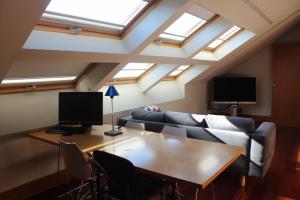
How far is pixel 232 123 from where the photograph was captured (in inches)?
125

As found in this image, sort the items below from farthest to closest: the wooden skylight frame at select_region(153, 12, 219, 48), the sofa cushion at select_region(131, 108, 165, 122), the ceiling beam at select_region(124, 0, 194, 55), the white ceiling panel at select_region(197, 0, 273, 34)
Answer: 1. the wooden skylight frame at select_region(153, 12, 219, 48)
2. the sofa cushion at select_region(131, 108, 165, 122)
3. the white ceiling panel at select_region(197, 0, 273, 34)
4. the ceiling beam at select_region(124, 0, 194, 55)

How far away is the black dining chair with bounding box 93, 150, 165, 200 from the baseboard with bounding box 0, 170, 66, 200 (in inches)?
55.9

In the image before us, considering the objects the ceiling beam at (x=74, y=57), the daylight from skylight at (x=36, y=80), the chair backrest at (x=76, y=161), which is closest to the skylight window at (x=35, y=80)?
the daylight from skylight at (x=36, y=80)

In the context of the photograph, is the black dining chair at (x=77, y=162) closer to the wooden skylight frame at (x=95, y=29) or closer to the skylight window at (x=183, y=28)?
the wooden skylight frame at (x=95, y=29)

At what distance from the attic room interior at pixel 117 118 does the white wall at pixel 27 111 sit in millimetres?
12

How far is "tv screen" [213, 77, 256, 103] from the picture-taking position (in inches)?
266

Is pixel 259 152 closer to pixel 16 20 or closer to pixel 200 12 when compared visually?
pixel 200 12

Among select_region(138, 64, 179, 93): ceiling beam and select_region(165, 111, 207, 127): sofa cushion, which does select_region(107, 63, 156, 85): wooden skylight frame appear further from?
select_region(165, 111, 207, 127): sofa cushion

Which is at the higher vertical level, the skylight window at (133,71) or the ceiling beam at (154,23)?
the ceiling beam at (154,23)

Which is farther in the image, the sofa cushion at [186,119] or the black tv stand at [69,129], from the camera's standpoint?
the sofa cushion at [186,119]

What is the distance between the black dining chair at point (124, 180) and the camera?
1.88m

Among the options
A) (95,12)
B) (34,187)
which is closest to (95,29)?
(95,12)

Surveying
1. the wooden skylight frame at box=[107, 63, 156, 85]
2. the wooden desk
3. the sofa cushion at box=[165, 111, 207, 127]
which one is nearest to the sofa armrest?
the sofa cushion at box=[165, 111, 207, 127]

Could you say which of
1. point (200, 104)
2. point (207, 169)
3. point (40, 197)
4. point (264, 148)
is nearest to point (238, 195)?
point (264, 148)
